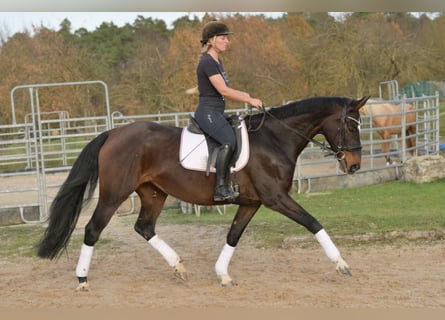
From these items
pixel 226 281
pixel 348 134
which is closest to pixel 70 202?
pixel 226 281

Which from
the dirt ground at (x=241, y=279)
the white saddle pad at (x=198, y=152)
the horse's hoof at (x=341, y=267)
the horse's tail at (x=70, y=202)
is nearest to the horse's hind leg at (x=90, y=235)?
the dirt ground at (x=241, y=279)

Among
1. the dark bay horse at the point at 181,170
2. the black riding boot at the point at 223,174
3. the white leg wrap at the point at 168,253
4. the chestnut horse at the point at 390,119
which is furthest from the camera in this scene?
the chestnut horse at the point at 390,119

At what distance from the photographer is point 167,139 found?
5.59 meters

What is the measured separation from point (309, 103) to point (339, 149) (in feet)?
1.75

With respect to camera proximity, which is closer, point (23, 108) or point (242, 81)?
point (23, 108)

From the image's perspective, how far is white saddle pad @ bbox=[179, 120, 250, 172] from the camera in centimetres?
539

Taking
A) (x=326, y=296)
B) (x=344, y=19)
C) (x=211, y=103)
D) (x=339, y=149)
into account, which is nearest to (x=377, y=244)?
(x=339, y=149)

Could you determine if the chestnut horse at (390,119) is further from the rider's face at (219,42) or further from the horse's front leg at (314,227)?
the rider's face at (219,42)

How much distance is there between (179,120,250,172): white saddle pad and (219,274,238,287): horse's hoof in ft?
3.21

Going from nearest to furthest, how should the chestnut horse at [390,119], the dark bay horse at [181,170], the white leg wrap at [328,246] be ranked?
the white leg wrap at [328,246] < the dark bay horse at [181,170] < the chestnut horse at [390,119]

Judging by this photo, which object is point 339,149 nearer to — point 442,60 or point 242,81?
point 242,81

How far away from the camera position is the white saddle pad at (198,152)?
212 inches

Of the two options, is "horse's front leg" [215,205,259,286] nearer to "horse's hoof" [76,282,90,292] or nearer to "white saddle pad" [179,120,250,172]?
"white saddle pad" [179,120,250,172]

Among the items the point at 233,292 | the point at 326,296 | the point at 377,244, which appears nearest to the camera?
the point at 326,296
